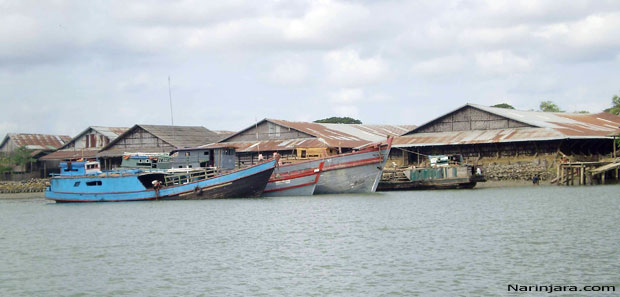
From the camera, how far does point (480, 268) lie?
19.5 meters

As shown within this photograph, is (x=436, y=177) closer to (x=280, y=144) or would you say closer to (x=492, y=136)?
(x=492, y=136)

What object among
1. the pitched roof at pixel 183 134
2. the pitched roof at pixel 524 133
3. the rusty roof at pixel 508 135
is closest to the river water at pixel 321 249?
the rusty roof at pixel 508 135

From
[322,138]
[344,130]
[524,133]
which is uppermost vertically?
[344,130]

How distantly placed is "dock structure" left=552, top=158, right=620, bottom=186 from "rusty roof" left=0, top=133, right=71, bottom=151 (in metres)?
53.8

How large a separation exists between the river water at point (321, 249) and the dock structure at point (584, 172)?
35.8 ft

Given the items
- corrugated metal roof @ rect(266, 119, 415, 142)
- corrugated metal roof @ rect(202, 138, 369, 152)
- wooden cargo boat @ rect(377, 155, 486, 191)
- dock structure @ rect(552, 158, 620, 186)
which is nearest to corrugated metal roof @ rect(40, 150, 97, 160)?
corrugated metal roof @ rect(202, 138, 369, 152)

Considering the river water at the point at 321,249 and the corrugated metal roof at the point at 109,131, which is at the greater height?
the corrugated metal roof at the point at 109,131

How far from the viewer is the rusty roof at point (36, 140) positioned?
79.6 metres

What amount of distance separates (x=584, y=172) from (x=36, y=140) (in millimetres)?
57729

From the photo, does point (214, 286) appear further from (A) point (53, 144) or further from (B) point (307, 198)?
(A) point (53, 144)

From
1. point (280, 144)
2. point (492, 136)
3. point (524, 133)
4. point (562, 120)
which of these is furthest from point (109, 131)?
point (562, 120)

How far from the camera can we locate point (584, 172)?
166 feet

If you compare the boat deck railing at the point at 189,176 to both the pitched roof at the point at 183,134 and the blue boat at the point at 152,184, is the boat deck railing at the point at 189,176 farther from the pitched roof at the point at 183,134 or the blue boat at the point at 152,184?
the pitched roof at the point at 183,134

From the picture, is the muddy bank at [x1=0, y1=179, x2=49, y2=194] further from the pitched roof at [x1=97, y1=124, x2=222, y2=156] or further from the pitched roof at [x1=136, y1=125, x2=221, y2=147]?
the pitched roof at [x1=136, y1=125, x2=221, y2=147]
